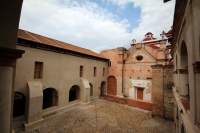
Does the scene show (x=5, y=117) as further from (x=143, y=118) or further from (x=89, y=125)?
(x=143, y=118)

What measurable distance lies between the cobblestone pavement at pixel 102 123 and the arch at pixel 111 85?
664 centimetres

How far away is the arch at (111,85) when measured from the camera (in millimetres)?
16734

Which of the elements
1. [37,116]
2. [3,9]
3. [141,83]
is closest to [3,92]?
[3,9]

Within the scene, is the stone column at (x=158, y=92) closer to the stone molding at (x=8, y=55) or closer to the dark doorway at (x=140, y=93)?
the dark doorway at (x=140, y=93)

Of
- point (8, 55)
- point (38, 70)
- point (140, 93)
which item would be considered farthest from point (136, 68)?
point (8, 55)

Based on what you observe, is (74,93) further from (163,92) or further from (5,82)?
(5,82)

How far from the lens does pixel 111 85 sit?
679 inches

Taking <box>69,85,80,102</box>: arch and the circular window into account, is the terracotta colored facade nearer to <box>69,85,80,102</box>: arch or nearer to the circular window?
the circular window

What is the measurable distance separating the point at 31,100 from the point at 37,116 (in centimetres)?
133

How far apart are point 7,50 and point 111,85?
52.6 ft

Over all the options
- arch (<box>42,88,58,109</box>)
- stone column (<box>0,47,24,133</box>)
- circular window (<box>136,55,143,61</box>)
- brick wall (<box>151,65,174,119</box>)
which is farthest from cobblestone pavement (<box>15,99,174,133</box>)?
circular window (<box>136,55,143,61</box>)

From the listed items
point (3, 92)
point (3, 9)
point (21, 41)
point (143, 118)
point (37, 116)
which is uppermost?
point (21, 41)

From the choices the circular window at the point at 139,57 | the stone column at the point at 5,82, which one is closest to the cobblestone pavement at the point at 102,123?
the stone column at the point at 5,82

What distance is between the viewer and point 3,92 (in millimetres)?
2096
